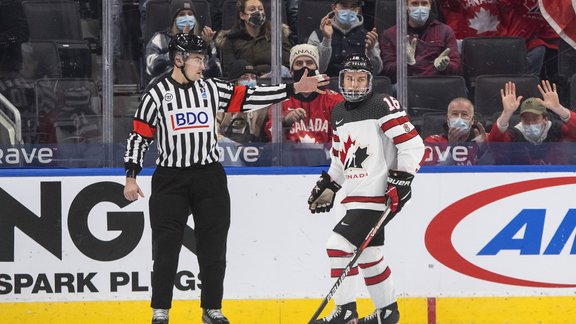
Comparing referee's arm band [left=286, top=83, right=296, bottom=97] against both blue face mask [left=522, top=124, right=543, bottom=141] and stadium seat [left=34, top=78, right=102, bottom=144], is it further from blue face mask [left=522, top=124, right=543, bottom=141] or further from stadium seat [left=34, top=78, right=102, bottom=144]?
blue face mask [left=522, top=124, right=543, bottom=141]

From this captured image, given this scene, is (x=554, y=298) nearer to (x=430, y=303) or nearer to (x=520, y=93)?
(x=430, y=303)

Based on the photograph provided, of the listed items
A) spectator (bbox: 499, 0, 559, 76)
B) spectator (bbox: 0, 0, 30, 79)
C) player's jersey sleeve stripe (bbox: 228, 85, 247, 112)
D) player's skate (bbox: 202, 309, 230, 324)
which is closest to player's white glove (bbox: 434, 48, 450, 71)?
spectator (bbox: 499, 0, 559, 76)

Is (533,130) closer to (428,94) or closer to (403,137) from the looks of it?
(428,94)

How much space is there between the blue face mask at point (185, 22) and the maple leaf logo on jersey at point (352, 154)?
3.32 ft

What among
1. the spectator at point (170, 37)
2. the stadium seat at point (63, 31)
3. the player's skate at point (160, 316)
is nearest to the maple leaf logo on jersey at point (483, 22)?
the spectator at point (170, 37)

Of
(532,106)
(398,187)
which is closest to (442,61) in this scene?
(532,106)

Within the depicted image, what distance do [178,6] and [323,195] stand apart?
1.17 m

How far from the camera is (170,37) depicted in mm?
5801

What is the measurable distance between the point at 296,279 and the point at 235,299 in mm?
306

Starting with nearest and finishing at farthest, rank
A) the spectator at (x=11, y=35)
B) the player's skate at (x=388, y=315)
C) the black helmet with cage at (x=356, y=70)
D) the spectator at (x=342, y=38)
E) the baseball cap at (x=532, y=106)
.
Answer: the black helmet with cage at (x=356, y=70) < the player's skate at (x=388, y=315) < the spectator at (x=11, y=35) < the spectator at (x=342, y=38) < the baseball cap at (x=532, y=106)

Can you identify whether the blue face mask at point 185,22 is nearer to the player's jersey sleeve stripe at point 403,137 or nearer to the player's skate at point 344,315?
the player's jersey sleeve stripe at point 403,137

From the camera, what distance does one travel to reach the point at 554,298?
5.92 meters

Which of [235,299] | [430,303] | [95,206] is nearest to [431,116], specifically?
[430,303]

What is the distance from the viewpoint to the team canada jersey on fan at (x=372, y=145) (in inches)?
207
